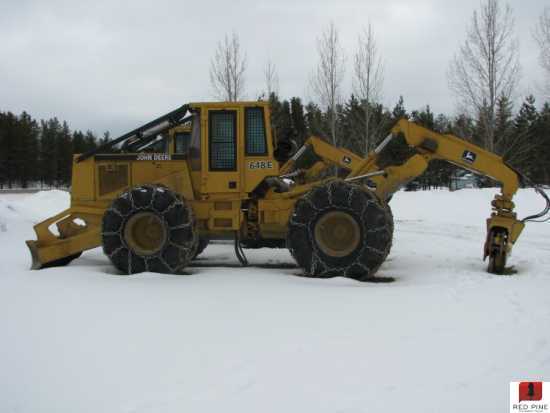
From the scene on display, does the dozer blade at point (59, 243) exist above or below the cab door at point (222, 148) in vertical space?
below

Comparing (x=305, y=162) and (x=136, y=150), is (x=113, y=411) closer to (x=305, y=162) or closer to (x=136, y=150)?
(x=136, y=150)

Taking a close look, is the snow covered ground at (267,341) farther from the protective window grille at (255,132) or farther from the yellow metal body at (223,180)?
the protective window grille at (255,132)

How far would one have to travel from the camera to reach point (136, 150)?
892cm

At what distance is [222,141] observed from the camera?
27.3ft

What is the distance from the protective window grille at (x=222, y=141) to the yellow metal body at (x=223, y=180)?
0.07 metres

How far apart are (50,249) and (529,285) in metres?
7.22

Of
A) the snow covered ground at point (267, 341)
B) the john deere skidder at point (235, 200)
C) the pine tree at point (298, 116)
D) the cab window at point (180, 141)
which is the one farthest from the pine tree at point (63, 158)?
the snow covered ground at point (267, 341)

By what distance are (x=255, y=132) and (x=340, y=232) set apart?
2168 millimetres

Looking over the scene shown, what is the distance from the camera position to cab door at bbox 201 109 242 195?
8.31 meters

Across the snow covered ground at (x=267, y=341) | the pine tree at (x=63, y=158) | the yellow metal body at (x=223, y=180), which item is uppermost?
the pine tree at (x=63, y=158)

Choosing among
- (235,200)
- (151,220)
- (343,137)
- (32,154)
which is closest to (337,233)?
(235,200)

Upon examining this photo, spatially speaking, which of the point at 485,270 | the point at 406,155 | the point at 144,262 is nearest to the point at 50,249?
A: the point at 144,262

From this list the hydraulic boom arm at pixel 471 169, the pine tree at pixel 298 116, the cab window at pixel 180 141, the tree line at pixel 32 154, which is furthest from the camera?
the tree line at pixel 32 154

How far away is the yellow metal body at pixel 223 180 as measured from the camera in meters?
8.22
